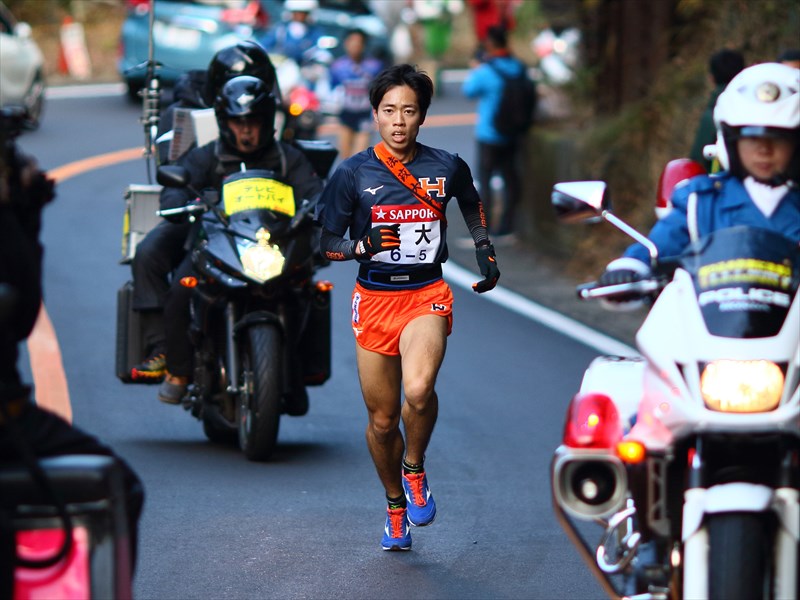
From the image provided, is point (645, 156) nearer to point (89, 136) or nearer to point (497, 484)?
point (497, 484)

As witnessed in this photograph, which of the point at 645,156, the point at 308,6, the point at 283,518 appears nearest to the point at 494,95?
the point at 645,156

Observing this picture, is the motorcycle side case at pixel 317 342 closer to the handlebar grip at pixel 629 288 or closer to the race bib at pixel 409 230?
the race bib at pixel 409 230

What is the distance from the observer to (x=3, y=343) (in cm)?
469

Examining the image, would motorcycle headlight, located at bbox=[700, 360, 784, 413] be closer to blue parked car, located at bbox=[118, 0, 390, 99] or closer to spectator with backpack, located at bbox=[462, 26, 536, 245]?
spectator with backpack, located at bbox=[462, 26, 536, 245]

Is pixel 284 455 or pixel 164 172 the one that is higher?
pixel 164 172

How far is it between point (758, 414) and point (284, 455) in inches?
188

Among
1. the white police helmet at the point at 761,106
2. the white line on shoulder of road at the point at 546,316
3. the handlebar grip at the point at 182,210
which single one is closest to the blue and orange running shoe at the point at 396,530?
the handlebar grip at the point at 182,210

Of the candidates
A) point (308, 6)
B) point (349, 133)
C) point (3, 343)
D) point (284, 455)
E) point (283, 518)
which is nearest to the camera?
point (3, 343)

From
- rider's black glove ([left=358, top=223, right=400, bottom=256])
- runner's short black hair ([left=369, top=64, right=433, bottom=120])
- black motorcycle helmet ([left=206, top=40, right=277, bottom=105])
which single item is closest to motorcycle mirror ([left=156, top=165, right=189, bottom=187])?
black motorcycle helmet ([left=206, top=40, right=277, bottom=105])

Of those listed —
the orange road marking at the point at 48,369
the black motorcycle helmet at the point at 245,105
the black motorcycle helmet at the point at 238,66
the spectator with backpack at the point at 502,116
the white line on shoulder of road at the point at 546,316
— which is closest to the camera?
the black motorcycle helmet at the point at 245,105

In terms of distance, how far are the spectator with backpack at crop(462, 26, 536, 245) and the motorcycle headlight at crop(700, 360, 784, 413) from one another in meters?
13.3

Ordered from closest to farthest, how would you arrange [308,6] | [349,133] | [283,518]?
[283,518], [349,133], [308,6]

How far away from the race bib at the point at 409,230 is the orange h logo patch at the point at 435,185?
8 centimetres

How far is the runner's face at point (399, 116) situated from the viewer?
7.20m
